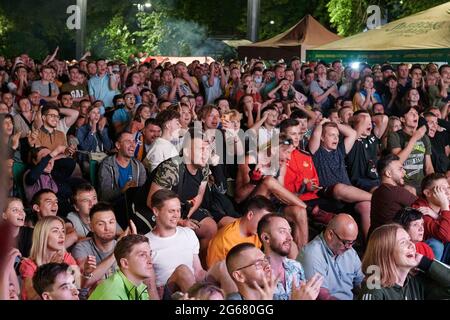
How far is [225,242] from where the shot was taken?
5.97 m

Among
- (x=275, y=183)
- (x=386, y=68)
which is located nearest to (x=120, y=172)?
(x=275, y=183)

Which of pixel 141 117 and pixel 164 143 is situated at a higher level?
pixel 141 117

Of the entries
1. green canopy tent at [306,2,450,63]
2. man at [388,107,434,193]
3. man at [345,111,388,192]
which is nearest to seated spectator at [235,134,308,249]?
man at [345,111,388,192]

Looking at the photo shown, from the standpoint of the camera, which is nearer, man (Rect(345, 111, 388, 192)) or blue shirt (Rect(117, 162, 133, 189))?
blue shirt (Rect(117, 162, 133, 189))

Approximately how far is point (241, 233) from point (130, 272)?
1405 mm

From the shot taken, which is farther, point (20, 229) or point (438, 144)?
point (438, 144)

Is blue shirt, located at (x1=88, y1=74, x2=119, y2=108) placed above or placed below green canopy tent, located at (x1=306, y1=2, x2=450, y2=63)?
below

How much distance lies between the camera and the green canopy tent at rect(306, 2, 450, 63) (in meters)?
15.1

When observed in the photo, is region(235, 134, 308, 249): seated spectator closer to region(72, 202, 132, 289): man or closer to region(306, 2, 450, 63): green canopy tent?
region(72, 202, 132, 289): man

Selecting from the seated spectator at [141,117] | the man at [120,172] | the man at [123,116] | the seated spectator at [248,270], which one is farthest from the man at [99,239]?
the man at [123,116]

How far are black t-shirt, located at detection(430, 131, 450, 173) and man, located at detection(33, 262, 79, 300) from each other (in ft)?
20.6

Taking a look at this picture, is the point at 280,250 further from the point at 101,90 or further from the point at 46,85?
the point at 101,90

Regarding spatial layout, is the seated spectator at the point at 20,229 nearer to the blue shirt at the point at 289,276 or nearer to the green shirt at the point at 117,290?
the green shirt at the point at 117,290

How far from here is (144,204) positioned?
6.51m
